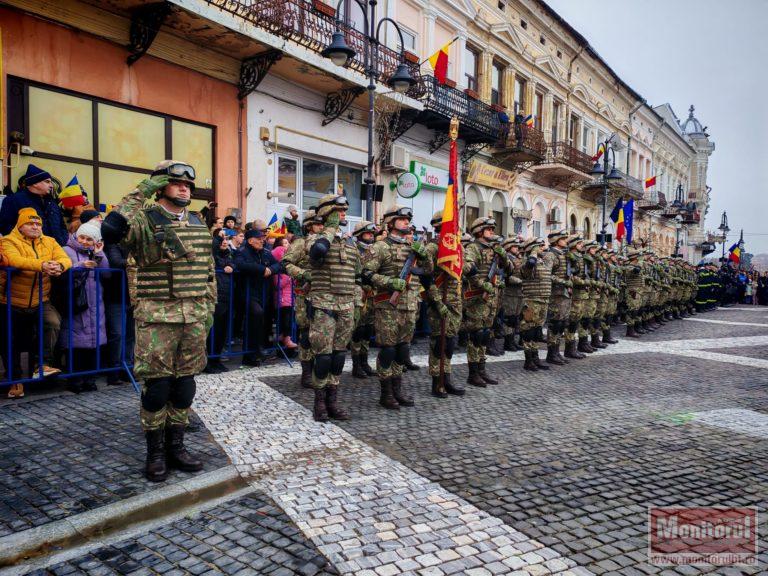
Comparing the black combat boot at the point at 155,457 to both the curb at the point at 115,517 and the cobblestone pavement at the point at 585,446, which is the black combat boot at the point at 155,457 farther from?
the cobblestone pavement at the point at 585,446

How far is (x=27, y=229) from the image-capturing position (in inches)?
211

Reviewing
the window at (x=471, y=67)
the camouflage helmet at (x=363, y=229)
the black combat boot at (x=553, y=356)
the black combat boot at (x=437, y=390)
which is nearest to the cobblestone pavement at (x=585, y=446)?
the black combat boot at (x=437, y=390)

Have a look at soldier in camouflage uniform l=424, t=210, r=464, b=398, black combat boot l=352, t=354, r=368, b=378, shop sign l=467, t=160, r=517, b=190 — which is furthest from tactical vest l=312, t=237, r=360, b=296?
shop sign l=467, t=160, r=517, b=190

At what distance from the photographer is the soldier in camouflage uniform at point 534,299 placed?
8180 mm

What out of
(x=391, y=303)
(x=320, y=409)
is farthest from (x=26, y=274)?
(x=391, y=303)

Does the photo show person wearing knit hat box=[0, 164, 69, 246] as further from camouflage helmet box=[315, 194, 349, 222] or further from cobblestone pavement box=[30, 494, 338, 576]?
cobblestone pavement box=[30, 494, 338, 576]

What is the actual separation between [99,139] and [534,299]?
300 inches

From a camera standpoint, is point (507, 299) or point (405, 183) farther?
point (405, 183)

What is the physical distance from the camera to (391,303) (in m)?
5.78

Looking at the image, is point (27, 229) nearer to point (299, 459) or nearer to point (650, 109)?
point (299, 459)

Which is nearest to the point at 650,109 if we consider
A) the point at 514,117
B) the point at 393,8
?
the point at 514,117

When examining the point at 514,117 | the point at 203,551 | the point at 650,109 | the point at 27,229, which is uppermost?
the point at 650,109

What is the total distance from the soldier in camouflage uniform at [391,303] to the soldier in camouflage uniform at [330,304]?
46 centimetres

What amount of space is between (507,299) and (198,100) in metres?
7.06
